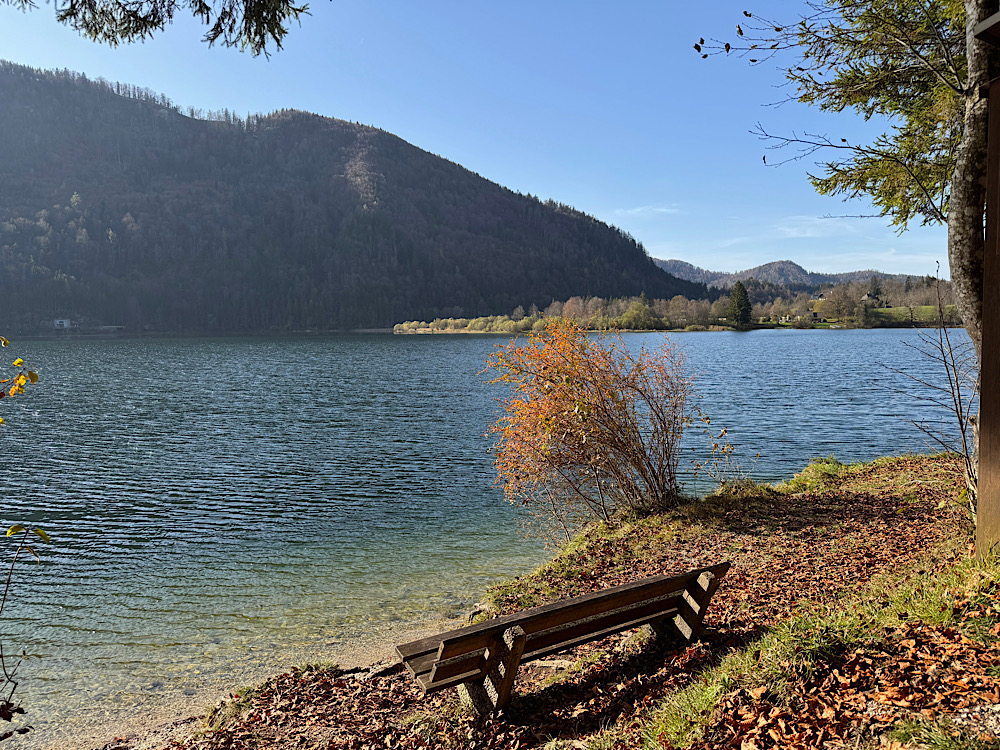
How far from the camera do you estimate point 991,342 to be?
17.2 ft

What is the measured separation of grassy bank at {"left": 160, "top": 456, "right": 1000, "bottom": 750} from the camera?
3.55 m

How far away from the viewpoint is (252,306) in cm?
19050

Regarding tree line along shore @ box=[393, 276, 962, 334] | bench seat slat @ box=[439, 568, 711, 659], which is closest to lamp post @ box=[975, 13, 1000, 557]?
bench seat slat @ box=[439, 568, 711, 659]

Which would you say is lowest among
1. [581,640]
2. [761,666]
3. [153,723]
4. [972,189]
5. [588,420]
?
[153,723]

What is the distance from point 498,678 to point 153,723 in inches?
161

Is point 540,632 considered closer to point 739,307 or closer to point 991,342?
point 991,342

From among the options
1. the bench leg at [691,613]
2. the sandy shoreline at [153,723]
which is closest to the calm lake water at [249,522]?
the sandy shoreline at [153,723]

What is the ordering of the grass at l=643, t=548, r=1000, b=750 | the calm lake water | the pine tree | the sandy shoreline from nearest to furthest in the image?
the grass at l=643, t=548, r=1000, b=750
the sandy shoreline
the calm lake water
the pine tree

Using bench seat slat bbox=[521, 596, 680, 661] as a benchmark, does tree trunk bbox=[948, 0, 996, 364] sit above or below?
above

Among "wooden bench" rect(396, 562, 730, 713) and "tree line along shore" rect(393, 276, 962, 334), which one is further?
"tree line along shore" rect(393, 276, 962, 334)

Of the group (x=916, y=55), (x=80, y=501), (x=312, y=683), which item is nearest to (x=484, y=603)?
(x=312, y=683)

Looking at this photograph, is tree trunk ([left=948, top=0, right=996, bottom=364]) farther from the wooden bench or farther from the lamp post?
the wooden bench

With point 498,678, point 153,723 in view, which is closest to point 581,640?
point 498,678

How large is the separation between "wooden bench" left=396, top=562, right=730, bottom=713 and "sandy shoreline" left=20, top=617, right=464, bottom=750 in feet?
7.92
